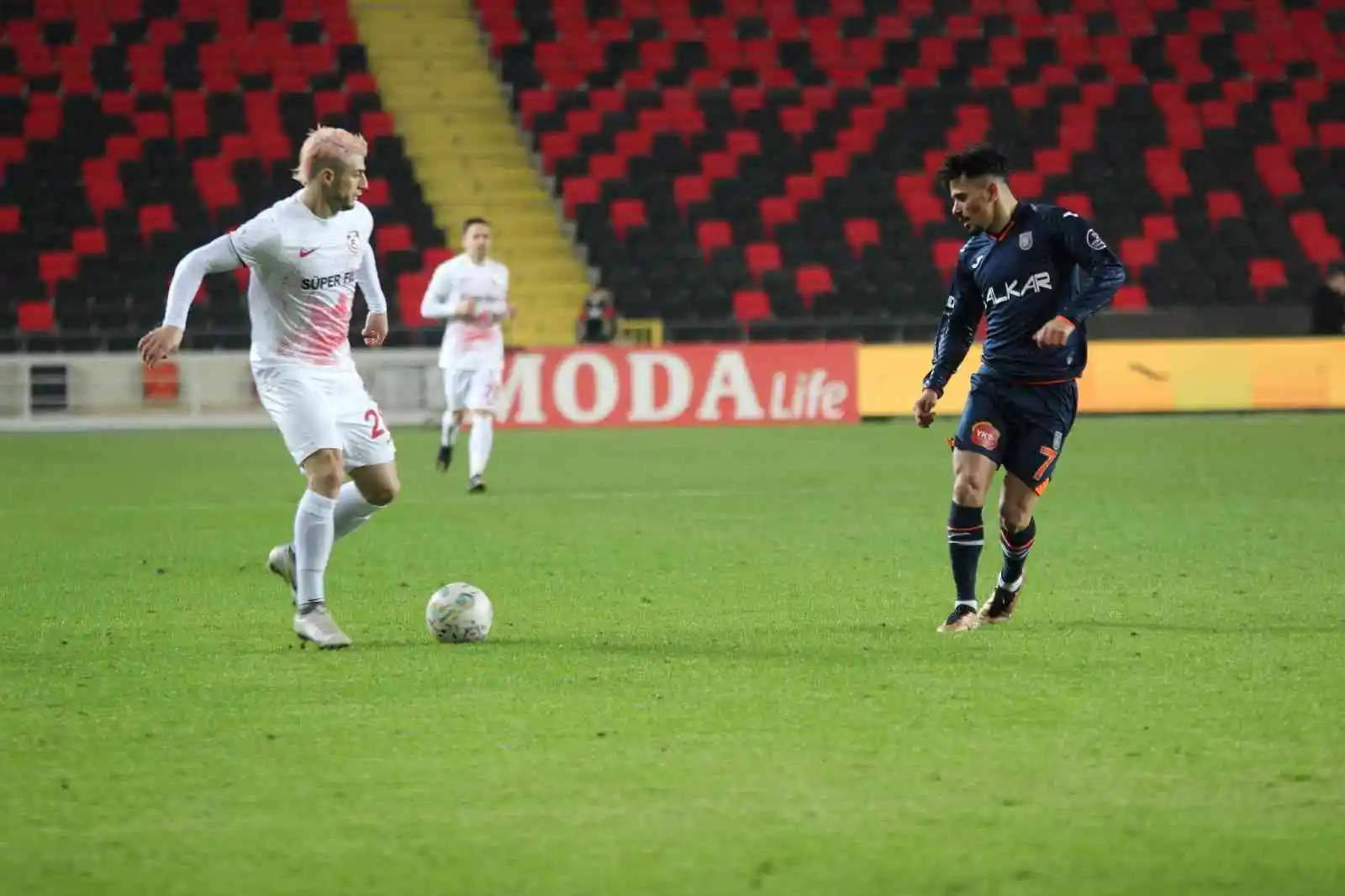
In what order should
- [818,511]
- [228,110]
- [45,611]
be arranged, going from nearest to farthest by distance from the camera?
[45,611] < [818,511] < [228,110]

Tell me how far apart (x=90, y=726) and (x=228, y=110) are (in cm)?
2472

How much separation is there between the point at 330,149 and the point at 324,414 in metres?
1.05

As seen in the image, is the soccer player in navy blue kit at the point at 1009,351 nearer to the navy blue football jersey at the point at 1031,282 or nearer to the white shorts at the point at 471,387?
the navy blue football jersey at the point at 1031,282

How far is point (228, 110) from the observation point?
29.6 metres

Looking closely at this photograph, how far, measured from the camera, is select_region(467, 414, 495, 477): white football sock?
1566 cm

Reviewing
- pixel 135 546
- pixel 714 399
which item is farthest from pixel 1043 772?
pixel 714 399

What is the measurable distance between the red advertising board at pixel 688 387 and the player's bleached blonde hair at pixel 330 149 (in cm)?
1584

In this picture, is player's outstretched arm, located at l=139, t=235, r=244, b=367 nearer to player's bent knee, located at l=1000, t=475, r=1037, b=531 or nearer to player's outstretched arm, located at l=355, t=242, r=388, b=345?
player's outstretched arm, located at l=355, t=242, r=388, b=345

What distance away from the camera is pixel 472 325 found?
659 inches

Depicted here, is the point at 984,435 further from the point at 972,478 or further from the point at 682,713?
the point at 682,713

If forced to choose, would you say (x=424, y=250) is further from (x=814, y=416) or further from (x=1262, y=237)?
(x=1262, y=237)

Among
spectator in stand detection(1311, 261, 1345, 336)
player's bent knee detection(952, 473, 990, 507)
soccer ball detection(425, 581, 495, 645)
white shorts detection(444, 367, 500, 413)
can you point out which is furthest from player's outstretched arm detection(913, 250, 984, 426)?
spectator in stand detection(1311, 261, 1345, 336)

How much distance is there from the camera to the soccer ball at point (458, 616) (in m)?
7.73

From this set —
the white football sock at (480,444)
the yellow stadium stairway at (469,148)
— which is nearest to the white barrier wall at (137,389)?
the yellow stadium stairway at (469,148)
